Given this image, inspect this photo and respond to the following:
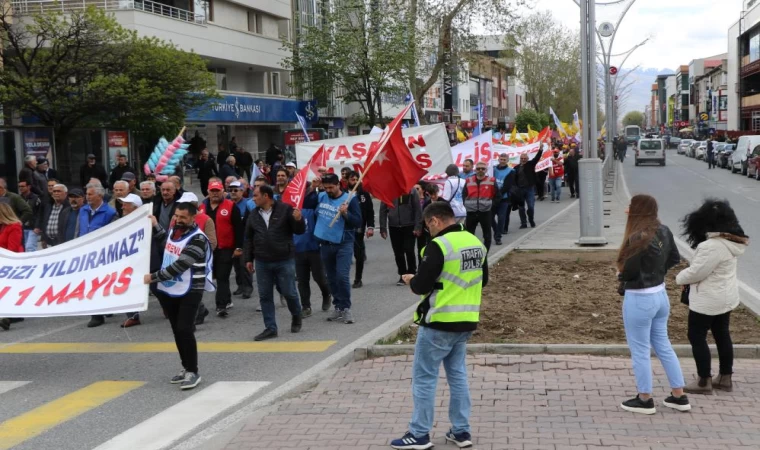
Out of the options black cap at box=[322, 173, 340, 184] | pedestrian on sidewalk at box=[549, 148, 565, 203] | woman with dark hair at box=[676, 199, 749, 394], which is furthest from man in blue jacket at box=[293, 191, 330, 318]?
pedestrian on sidewalk at box=[549, 148, 565, 203]

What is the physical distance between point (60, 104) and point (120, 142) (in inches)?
135

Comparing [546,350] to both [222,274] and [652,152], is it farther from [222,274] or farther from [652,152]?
[652,152]

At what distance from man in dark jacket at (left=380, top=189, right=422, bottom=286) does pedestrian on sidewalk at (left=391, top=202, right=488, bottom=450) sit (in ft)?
22.4

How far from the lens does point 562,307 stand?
1018cm

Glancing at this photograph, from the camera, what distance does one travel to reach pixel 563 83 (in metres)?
78.9

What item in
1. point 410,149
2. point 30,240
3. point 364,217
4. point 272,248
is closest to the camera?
point 272,248

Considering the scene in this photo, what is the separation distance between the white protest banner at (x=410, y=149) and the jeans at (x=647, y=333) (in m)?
7.44

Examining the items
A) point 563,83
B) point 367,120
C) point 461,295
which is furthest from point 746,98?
point 461,295

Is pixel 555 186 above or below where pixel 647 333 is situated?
below

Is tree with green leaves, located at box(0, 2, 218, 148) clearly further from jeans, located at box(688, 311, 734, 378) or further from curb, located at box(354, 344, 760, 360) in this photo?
jeans, located at box(688, 311, 734, 378)

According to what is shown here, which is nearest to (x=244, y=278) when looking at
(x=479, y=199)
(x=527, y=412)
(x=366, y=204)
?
(x=366, y=204)

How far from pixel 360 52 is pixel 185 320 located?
26.6m

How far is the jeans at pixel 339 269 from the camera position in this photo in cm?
1031

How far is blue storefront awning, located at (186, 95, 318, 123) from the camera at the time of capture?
37.3m
